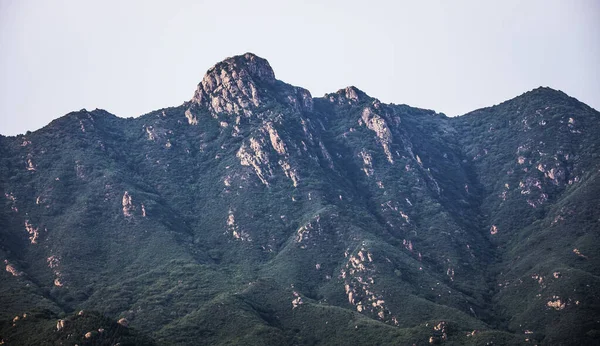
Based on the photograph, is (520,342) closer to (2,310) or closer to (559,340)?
(559,340)

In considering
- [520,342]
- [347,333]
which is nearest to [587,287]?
[520,342]

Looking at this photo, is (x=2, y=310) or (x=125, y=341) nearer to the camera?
(x=125, y=341)

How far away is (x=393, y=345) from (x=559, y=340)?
53956mm

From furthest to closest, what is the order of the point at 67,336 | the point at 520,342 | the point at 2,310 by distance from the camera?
the point at 2,310, the point at 520,342, the point at 67,336

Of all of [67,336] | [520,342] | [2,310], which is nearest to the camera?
[67,336]

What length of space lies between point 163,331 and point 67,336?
114 ft

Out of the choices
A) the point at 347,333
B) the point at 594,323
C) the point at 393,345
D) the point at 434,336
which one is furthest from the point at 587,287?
the point at 347,333

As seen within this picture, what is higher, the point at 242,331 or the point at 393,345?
the point at 242,331

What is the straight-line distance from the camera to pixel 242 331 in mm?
197000

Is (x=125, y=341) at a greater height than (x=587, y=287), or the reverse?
(x=125, y=341)

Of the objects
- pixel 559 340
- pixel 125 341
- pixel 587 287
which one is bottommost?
pixel 559 340

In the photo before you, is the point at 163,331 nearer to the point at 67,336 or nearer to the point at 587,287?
the point at 67,336

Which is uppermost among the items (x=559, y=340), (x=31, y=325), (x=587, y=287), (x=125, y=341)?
(x=31, y=325)

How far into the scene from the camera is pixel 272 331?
19788 centimetres
